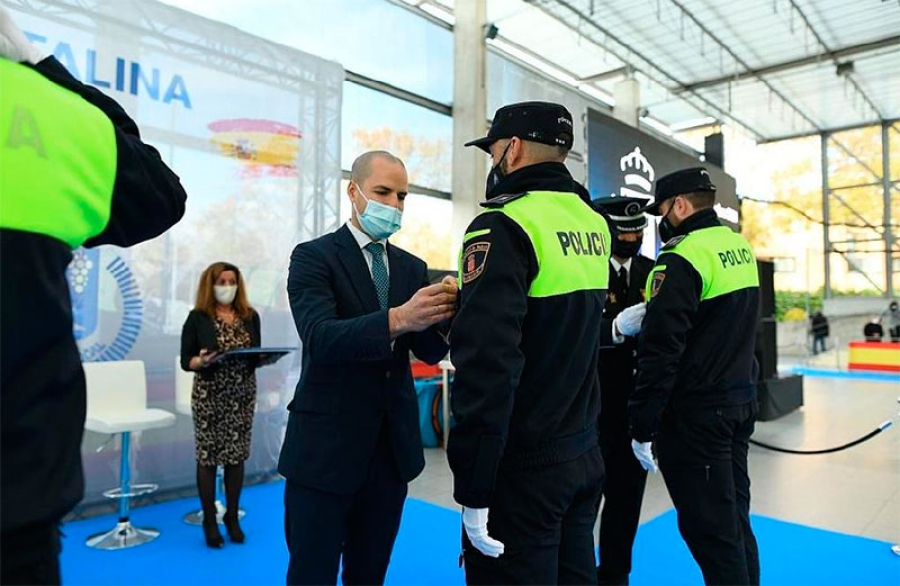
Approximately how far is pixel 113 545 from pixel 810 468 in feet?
16.3

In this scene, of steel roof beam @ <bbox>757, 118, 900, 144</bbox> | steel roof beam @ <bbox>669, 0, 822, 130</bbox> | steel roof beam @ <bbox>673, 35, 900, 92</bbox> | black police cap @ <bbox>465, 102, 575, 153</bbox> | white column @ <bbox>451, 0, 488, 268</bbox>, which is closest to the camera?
black police cap @ <bbox>465, 102, 575, 153</bbox>

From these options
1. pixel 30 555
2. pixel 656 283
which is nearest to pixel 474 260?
pixel 30 555

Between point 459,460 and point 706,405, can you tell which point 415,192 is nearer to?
point 706,405

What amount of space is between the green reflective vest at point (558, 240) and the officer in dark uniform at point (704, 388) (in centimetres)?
76

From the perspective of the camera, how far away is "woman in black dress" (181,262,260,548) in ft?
11.0

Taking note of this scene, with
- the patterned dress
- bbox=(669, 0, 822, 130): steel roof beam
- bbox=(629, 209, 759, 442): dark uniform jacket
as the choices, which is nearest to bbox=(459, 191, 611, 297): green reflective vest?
bbox=(629, 209, 759, 442): dark uniform jacket

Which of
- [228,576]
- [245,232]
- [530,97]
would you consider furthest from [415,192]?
[228,576]

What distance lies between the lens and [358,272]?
1724mm

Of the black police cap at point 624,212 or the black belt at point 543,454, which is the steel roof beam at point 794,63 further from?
the black belt at point 543,454

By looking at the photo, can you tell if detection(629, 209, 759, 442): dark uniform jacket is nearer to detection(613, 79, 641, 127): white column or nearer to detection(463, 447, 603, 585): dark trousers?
detection(463, 447, 603, 585): dark trousers

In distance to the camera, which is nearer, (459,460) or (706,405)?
(459,460)

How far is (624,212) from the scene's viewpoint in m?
2.79

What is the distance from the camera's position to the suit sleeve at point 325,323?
1499 millimetres

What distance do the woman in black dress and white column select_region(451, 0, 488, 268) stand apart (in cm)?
565
